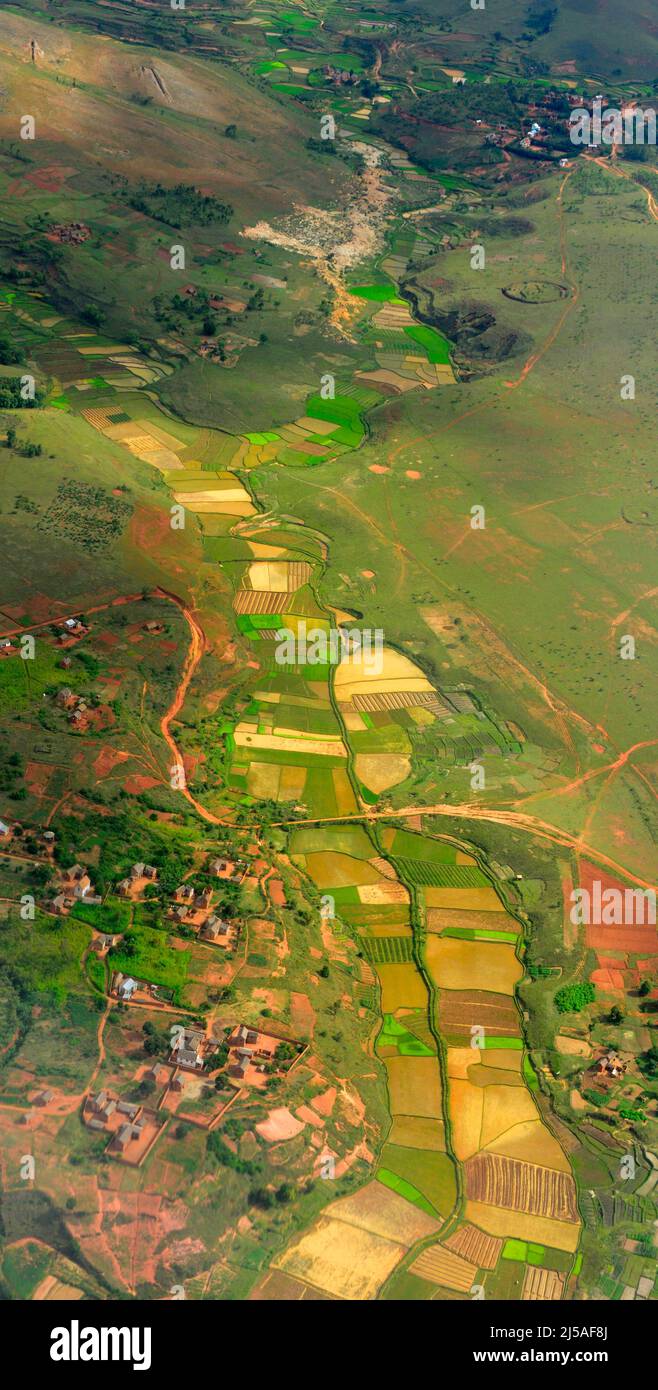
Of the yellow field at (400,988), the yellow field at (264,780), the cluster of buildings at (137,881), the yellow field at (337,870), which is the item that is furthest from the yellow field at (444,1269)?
the yellow field at (264,780)

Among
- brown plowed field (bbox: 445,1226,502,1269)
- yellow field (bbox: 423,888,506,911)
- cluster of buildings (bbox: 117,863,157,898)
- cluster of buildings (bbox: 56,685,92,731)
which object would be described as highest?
cluster of buildings (bbox: 56,685,92,731)

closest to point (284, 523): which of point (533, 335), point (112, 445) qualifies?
point (112, 445)

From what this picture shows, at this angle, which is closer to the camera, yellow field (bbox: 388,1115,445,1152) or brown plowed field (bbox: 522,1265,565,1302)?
brown plowed field (bbox: 522,1265,565,1302)

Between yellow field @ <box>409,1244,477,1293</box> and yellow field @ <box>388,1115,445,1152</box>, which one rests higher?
yellow field @ <box>388,1115,445,1152</box>

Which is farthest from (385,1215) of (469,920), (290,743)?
(290,743)

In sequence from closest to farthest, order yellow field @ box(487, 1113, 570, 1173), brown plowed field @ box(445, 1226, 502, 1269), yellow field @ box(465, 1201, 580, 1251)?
brown plowed field @ box(445, 1226, 502, 1269), yellow field @ box(465, 1201, 580, 1251), yellow field @ box(487, 1113, 570, 1173)

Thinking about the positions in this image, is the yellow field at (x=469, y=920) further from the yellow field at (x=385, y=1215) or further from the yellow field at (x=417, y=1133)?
the yellow field at (x=385, y=1215)

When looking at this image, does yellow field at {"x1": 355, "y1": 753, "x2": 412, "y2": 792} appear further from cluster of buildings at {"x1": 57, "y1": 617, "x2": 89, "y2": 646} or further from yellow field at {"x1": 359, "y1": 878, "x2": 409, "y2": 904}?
cluster of buildings at {"x1": 57, "y1": 617, "x2": 89, "y2": 646}

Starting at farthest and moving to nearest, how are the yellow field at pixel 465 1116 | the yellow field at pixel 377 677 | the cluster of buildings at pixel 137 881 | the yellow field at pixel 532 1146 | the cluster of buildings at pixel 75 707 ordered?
1. the yellow field at pixel 377 677
2. the cluster of buildings at pixel 75 707
3. the cluster of buildings at pixel 137 881
4. the yellow field at pixel 465 1116
5. the yellow field at pixel 532 1146

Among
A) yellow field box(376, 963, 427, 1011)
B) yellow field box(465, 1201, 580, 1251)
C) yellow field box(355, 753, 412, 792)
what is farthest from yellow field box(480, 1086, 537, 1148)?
yellow field box(355, 753, 412, 792)
